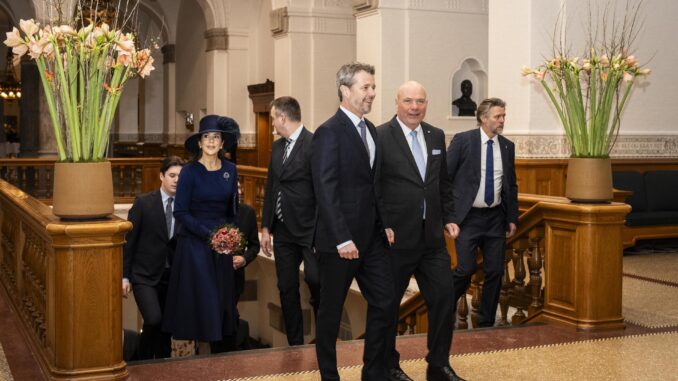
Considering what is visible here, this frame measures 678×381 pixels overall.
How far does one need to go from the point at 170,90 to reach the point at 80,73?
21.3 metres

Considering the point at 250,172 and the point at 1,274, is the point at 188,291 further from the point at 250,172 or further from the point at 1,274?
the point at 250,172

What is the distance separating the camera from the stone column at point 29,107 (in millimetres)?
22312

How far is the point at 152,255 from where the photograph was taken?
6.29 m

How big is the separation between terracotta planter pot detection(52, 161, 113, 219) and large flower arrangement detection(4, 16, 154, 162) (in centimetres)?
8

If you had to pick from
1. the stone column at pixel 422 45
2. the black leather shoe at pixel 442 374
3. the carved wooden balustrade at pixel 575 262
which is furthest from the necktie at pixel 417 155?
the stone column at pixel 422 45

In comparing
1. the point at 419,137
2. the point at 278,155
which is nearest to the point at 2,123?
the point at 278,155

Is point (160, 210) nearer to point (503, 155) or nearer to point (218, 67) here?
point (503, 155)

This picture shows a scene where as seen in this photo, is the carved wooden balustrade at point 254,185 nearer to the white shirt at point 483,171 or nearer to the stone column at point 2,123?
the white shirt at point 483,171

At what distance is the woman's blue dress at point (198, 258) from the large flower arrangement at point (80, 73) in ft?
3.10

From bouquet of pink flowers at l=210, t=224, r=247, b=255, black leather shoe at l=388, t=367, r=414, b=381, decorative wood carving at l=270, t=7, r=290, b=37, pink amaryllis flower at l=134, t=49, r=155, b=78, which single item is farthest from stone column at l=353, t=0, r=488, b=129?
black leather shoe at l=388, t=367, r=414, b=381

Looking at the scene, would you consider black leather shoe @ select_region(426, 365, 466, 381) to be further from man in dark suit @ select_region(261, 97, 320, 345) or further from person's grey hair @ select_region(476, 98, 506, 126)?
person's grey hair @ select_region(476, 98, 506, 126)

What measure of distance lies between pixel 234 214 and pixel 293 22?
1114 centimetres

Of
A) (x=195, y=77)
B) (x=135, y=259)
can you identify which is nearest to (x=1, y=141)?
(x=195, y=77)

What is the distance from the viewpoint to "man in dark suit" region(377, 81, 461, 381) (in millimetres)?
4664
